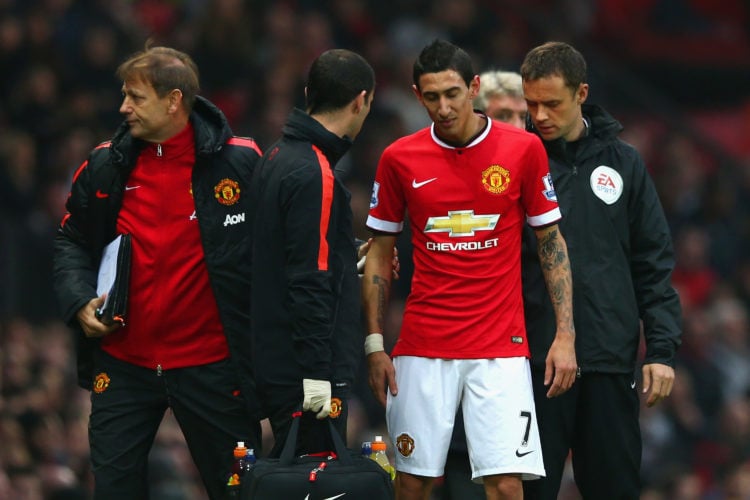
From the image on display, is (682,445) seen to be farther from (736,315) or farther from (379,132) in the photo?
(379,132)

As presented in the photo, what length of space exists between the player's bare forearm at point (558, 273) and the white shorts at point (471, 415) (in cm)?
23

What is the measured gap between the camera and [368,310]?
6.63 m

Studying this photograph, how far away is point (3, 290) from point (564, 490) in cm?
431

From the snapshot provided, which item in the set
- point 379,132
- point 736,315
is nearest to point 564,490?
point 736,315

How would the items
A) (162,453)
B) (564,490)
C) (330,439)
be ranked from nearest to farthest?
(330,439) < (162,453) < (564,490)

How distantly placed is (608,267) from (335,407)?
4.34ft

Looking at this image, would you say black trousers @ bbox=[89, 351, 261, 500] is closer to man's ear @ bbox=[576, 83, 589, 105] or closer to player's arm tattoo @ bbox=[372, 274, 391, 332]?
player's arm tattoo @ bbox=[372, 274, 391, 332]

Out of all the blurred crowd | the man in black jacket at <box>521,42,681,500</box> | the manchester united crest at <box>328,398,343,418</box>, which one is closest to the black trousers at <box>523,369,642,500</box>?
the man in black jacket at <box>521,42,681,500</box>

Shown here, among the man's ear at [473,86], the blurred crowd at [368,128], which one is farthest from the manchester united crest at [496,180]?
the blurred crowd at [368,128]

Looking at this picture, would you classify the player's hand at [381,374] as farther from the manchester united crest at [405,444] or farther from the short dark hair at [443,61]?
the short dark hair at [443,61]

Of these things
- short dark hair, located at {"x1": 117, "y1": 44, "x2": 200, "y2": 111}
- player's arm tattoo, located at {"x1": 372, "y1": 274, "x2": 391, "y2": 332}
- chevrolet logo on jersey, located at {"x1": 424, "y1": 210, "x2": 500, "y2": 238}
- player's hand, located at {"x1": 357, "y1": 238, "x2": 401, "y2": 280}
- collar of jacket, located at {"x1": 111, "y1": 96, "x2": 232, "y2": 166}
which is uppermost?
short dark hair, located at {"x1": 117, "y1": 44, "x2": 200, "y2": 111}

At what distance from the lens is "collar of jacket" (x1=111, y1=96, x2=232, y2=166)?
21.4 ft

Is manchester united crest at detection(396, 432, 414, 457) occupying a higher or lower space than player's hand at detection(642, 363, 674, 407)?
lower

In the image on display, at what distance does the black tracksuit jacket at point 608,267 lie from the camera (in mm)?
6543
